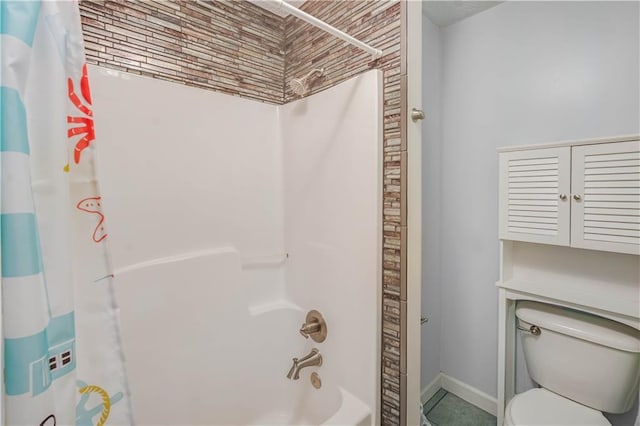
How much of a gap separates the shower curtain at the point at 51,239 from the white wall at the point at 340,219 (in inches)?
32.3

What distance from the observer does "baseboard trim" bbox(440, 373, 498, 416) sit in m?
1.84

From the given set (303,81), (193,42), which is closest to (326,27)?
(303,81)

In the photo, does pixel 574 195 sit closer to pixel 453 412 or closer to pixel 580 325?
pixel 580 325

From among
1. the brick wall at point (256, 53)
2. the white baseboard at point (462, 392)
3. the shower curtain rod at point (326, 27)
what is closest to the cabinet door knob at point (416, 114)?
the brick wall at point (256, 53)

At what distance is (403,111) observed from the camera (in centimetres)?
105

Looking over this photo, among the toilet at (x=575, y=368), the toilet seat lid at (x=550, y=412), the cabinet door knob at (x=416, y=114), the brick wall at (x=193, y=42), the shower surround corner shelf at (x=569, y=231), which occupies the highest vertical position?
the brick wall at (x=193, y=42)

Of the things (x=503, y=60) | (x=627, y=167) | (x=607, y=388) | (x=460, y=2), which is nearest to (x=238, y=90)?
(x=460, y=2)

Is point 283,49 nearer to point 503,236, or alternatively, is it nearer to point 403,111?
point 403,111

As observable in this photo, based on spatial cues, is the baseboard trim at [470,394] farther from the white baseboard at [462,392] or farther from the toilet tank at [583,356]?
the toilet tank at [583,356]

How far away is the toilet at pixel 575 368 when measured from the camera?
1.32 m

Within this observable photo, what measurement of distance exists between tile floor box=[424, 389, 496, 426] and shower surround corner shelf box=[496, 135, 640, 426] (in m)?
0.15

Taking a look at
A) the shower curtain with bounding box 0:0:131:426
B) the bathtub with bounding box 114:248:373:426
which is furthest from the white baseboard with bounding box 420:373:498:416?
the shower curtain with bounding box 0:0:131:426

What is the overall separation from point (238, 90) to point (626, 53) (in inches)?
76.1

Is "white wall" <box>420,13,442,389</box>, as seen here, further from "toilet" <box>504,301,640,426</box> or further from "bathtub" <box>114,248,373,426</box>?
"bathtub" <box>114,248,373,426</box>
